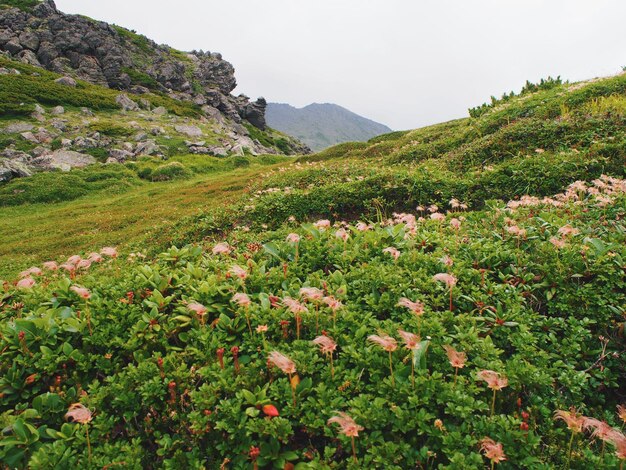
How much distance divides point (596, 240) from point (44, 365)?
6445 millimetres

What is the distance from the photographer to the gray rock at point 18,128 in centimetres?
4110

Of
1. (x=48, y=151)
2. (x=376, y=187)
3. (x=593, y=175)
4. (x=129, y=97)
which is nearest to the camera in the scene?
(x=593, y=175)

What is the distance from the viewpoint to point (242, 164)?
4241cm

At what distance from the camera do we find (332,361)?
330 centimetres

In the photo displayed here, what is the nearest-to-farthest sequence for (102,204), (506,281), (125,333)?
(125,333), (506,281), (102,204)

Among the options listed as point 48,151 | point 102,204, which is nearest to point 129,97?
point 48,151

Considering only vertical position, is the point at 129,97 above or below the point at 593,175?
A: above

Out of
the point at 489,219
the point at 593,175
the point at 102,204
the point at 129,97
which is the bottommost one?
the point at 102,204

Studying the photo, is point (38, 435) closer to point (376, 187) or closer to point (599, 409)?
point (599, 409)

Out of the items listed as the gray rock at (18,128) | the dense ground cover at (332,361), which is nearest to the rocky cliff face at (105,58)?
the gray rock at (18,128)

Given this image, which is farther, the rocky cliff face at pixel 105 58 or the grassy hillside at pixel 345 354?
the rocky cliff face at pixel 105 58

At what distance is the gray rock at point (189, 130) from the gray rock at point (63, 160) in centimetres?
1930

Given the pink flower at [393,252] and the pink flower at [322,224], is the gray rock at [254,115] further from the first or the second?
the pink flower at [393,252]

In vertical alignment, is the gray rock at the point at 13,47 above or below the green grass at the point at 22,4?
below
